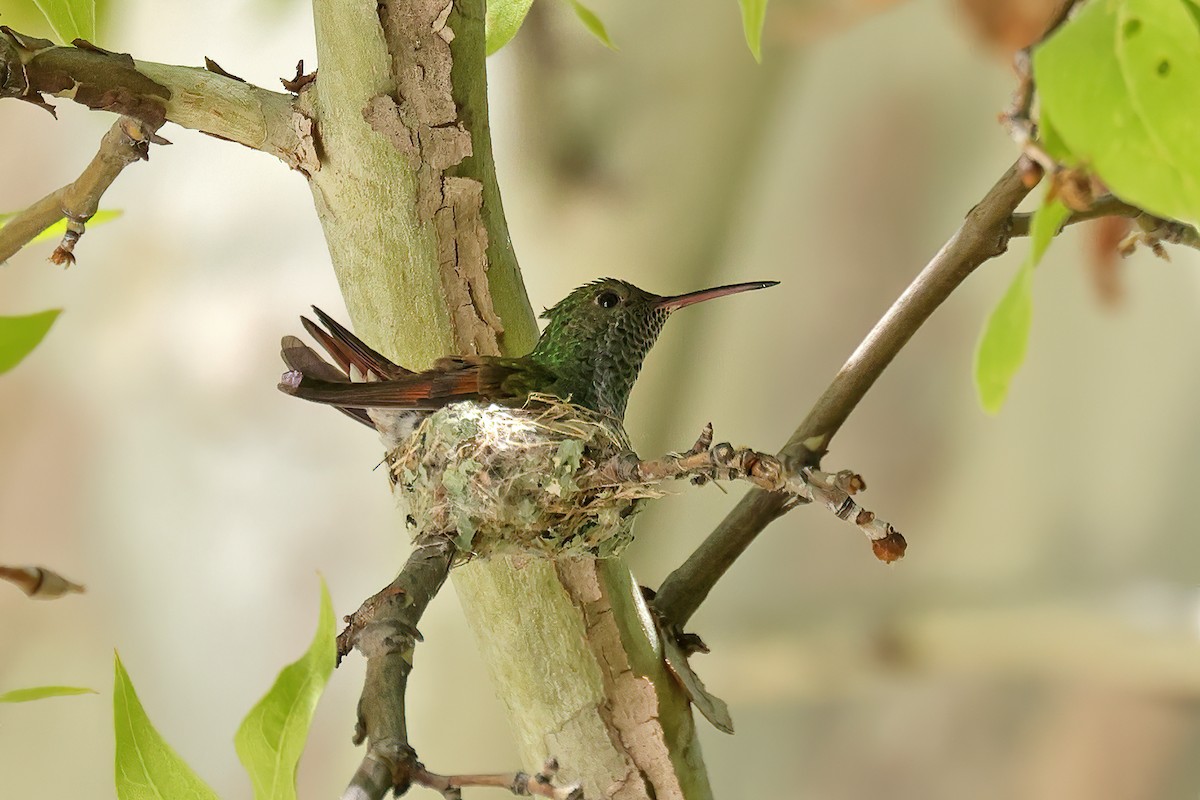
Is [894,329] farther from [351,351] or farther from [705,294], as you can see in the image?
[351,351]

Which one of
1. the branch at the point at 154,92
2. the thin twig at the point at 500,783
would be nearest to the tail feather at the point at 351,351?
the branch at the point at 154,92

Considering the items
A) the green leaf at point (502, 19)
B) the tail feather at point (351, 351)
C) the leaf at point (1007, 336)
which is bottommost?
the leaf at point (1007, 336)

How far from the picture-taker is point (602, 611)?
80 cm

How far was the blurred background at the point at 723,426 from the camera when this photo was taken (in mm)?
→ 1479

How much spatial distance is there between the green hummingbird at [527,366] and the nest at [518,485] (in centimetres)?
3

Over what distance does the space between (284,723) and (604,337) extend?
0.56 metres

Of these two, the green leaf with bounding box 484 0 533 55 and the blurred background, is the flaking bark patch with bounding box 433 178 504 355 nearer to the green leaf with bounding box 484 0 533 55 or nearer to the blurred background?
the green leaf with bounding box 484 0 533 55

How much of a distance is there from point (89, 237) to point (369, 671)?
1.70m

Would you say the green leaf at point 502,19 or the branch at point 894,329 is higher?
the green leaf at point 502,19

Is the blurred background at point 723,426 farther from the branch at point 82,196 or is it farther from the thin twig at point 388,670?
the thin twig at point 388,670

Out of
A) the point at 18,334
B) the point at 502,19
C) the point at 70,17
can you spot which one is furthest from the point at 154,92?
the point at 502,19

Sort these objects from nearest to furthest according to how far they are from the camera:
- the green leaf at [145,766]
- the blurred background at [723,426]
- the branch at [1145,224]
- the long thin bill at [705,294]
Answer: the green leaf at [145,766] → the branch at [1145,224] → the long thin bill at [705,294] → the blurred background at [723,426]

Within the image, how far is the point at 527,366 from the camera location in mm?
859

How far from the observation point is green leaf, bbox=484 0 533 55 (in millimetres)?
847
